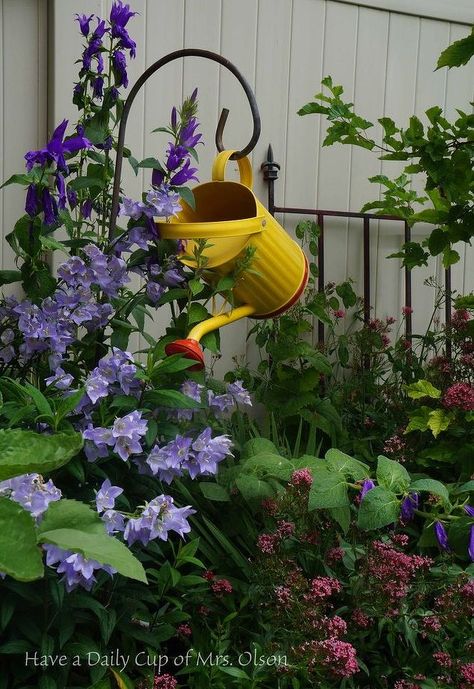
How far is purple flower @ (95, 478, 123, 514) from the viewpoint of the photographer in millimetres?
1206

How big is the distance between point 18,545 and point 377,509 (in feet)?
3.03

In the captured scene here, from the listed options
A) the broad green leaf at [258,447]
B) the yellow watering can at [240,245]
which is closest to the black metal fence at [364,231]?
the yellow watering can at [240,245]

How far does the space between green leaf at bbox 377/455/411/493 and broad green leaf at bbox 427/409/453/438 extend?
0.49 m

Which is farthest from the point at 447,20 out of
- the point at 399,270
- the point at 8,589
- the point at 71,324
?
the point at 8,589

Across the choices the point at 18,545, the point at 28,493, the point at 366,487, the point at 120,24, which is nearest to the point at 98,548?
the point at 18,545

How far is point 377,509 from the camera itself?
139cm

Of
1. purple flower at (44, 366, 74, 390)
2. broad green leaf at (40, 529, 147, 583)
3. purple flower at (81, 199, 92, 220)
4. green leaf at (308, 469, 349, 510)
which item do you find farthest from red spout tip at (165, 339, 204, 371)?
broad green leaf at (40, 529, 147, 583)

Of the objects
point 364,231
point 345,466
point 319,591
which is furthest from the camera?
point 364,231

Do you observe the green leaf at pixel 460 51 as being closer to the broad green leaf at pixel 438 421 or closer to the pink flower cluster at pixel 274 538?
the broad green leaf at pixel 438 421

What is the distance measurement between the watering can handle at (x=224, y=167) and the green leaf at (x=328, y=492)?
74cm

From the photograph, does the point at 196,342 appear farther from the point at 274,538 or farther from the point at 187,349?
the point at 274,538

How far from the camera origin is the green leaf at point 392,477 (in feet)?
4.77

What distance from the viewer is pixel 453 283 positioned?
9.14 feet

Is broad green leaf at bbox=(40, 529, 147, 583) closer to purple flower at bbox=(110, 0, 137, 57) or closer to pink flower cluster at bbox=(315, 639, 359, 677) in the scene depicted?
pink flower cluster at bbox=(315, 639, 359, 677)
